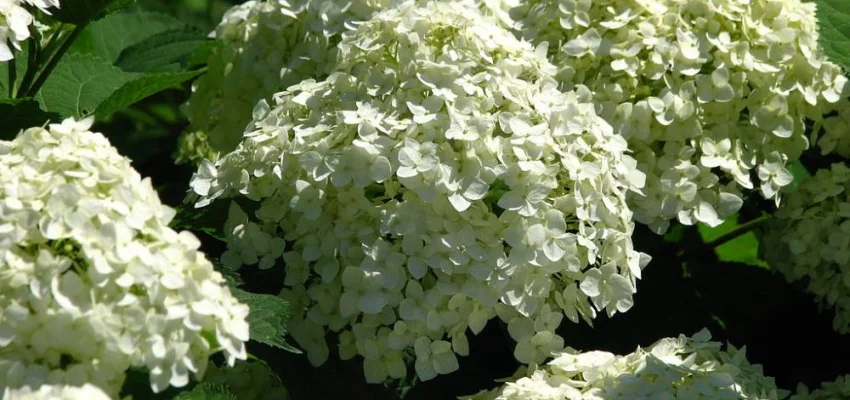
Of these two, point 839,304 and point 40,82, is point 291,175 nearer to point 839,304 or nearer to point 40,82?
point 40,82

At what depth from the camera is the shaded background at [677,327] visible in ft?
7.16

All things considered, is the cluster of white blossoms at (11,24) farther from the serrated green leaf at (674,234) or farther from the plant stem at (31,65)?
the serrated green leaf at (674,234)

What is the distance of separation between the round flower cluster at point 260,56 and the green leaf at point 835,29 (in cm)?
97

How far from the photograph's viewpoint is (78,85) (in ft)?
8.76

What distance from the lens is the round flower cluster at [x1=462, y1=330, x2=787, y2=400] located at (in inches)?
75.7

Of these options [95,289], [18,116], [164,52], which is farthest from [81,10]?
[95,289]

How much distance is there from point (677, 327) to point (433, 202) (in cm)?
80

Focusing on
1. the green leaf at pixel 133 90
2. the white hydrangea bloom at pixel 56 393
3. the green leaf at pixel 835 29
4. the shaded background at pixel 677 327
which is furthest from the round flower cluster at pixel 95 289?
the green leaf at pixel 835 29

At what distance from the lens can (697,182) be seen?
2.34 metres

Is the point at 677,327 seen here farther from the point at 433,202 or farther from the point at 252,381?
the point at 252,381

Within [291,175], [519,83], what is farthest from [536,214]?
[291,175]

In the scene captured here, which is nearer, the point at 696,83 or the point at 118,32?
the point at 696,83

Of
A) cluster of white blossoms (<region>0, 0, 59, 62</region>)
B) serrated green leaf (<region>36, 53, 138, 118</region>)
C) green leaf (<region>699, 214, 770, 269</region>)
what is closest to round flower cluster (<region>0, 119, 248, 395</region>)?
cluster of white blossoms (<region>0, 0, 59, 62</region>)

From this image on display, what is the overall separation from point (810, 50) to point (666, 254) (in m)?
0.59
